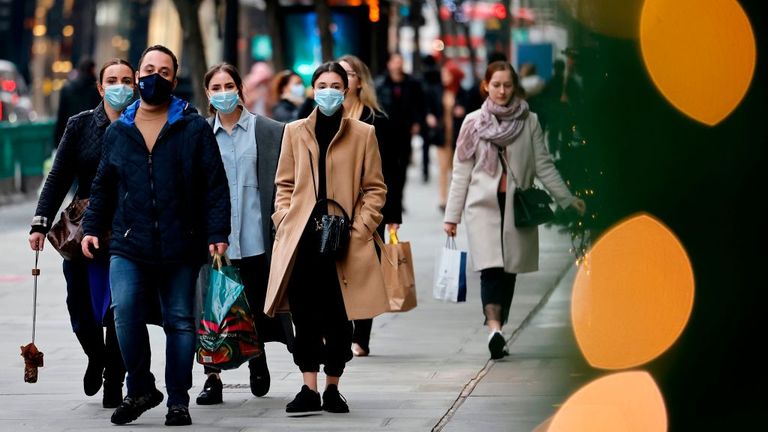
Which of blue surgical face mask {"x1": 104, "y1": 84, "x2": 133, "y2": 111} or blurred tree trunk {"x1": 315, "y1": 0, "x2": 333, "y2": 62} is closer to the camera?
blue surgical face mask {"x1": 104, "y1": 84, "x2": 133, "y2": 111}

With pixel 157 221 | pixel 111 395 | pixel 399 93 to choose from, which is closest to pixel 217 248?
pixel 157 221

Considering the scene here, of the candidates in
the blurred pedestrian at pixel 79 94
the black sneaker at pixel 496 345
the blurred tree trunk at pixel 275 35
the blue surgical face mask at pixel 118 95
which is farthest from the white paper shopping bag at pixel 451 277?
the blurred tree trunk at pixel 275 35

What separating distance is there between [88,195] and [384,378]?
1.91 meters

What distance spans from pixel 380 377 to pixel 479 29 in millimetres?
71941

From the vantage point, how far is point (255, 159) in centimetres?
736

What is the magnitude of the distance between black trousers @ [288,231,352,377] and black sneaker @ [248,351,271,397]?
482 millimetres

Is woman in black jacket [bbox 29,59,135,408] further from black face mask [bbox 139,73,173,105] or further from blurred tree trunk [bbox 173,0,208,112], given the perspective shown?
blurred tree trunk [bbox 173,0,208,112]

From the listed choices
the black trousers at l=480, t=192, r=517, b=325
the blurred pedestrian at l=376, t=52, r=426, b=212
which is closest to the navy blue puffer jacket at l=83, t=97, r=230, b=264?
the black trousers at l=480, t=192, r=517, b=325

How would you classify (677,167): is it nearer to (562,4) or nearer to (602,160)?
A: (602,160)

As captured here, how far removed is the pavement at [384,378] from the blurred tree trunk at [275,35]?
29.6ft

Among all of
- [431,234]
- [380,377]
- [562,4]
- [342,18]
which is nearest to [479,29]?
[342,18]

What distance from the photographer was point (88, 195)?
711cm

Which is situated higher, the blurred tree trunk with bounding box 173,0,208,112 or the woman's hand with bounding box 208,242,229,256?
the blurred tree trunk with bounding box 173,0,208,112

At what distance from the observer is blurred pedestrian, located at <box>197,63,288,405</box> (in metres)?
7.27
